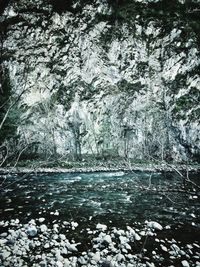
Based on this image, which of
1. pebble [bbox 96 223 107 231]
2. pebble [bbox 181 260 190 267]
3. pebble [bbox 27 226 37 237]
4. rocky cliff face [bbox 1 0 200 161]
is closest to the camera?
pebble [bbox 181 260 190 267]

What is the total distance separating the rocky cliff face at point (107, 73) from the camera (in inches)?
1156

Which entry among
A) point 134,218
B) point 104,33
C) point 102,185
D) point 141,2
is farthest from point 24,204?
point 141,2

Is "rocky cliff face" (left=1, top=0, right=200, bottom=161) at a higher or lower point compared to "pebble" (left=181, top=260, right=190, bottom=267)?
higher

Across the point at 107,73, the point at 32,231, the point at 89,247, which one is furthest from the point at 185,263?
the point at 107,73

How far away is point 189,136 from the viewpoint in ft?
92.4

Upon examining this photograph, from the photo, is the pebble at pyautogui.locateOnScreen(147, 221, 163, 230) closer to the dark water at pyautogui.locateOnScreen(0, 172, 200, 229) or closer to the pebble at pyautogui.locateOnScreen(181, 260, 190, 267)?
the dark water at pyautogui.locateOnScreen(0, 172, 200, 229)

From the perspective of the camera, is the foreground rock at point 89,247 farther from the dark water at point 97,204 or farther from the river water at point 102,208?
the dark water at point 97,204

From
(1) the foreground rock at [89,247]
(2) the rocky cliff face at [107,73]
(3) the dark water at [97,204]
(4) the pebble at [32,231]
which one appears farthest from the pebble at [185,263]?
(2) the rocky cliff face at [107,73]

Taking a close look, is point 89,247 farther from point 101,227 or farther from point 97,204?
point 97,204

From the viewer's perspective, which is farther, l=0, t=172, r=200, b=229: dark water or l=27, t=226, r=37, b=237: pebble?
l=0, t=172, r=200, b=229: dark water

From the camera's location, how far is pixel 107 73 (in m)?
32.2

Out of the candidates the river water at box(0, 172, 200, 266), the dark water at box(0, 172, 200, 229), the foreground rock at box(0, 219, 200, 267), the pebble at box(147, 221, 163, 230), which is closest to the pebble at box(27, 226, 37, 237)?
the foreground rock at box(0, 219, 200, 267)

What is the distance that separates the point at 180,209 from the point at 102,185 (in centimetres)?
645

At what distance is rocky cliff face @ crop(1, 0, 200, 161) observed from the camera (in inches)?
1156
